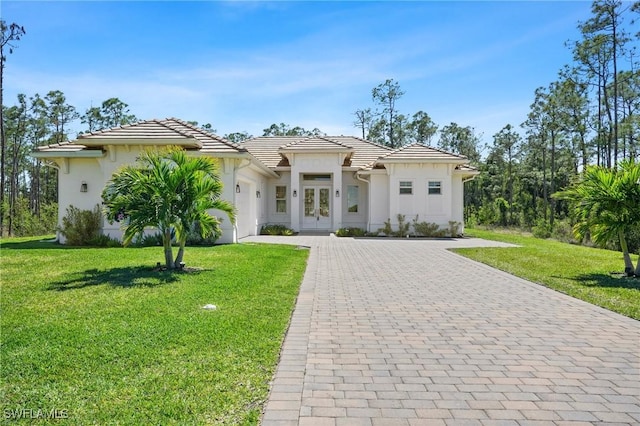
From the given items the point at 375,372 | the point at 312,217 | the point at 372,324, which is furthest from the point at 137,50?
the point at 312,217

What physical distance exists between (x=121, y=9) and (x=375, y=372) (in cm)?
993

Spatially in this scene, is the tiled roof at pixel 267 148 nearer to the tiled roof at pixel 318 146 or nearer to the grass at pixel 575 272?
the tiled roof at pixel 318 146

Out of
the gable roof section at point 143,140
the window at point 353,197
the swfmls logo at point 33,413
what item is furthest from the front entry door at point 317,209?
the swfmls logo at point 33,413

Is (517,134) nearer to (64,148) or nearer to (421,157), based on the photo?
(421,157)

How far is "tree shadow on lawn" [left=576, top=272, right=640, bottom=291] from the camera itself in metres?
8.15

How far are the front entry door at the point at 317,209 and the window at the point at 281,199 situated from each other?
4.34 ft

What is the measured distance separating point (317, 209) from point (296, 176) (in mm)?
2463

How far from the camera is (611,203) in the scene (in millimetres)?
8938

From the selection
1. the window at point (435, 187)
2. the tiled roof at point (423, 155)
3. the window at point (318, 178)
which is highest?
the tiled roof at point (423, 155)

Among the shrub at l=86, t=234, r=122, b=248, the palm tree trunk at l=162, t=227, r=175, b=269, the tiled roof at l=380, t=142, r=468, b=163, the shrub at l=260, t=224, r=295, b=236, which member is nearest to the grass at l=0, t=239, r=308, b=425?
the palm tree trunk at l=162, t=227, r=175, b=269

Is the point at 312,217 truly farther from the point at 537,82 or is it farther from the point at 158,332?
the point at 537,82

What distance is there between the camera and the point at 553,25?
38.2 ft

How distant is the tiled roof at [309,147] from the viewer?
2139cm

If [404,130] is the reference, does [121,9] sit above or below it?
below
